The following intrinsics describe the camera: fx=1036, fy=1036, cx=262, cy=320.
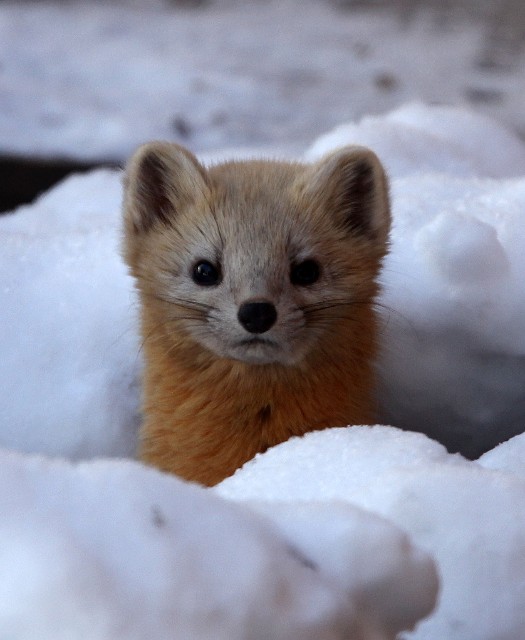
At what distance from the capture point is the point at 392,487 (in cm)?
82

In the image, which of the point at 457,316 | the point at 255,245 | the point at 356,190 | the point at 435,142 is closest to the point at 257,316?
the point at 255,245

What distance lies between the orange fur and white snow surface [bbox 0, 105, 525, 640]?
148 millimetres

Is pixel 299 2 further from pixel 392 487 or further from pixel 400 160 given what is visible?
pixel 392 487

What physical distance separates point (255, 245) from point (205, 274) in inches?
3.2

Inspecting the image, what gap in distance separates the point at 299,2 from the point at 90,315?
298 cm

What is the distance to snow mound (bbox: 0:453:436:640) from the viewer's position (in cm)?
60

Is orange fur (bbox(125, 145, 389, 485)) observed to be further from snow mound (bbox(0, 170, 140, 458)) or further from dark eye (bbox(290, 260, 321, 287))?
snow mound (bbox(0, 170, 140, 458))

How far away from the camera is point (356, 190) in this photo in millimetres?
1352

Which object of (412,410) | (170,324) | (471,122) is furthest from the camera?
(471,122)

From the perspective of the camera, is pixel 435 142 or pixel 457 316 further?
pixel 435 142

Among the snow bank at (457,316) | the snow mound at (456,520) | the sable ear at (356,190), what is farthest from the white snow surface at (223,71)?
the snow mound at (456,520)

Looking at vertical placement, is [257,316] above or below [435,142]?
above

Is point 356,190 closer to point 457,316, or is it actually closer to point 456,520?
point 457,316

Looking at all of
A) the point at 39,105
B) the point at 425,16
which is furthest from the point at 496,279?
the point at 425,16
